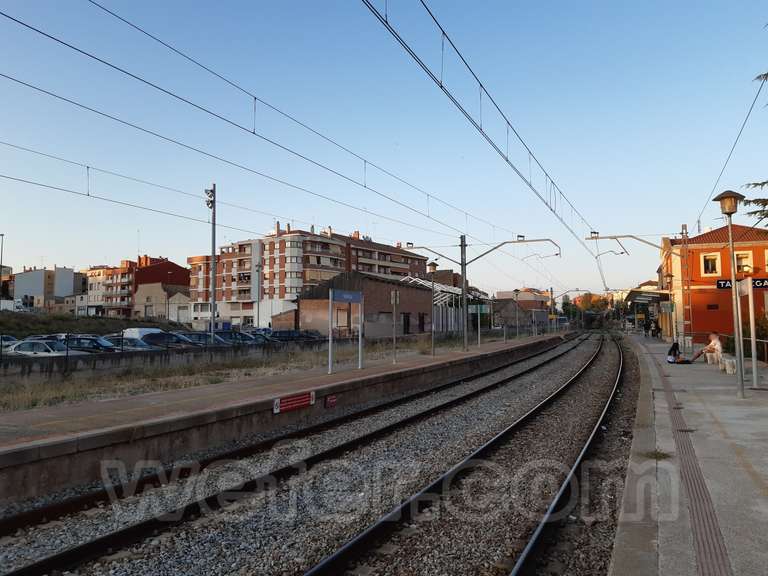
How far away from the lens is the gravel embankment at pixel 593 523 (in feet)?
15.1

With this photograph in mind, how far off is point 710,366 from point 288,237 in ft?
211

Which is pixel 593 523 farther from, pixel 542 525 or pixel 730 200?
pixel 730 200

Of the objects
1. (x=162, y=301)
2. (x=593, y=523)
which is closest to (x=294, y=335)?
(x=593, y=523)

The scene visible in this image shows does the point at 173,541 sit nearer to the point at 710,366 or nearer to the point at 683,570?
the point at 683,570

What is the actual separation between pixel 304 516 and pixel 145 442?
3235 mm

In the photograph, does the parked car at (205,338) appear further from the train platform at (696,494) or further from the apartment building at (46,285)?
the apartment building at (46,285)

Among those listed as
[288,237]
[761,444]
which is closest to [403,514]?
[761,444]

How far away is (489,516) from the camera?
5.70 meters

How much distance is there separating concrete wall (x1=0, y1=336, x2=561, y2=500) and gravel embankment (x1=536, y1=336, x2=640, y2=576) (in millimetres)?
5331

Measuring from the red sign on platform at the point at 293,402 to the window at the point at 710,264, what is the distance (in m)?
43.1

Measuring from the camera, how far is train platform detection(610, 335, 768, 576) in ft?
13.8

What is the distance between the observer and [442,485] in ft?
21.8

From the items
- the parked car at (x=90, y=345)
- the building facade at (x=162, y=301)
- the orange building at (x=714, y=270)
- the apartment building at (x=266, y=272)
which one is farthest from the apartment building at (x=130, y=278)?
the orange building at (x=714, y=270)

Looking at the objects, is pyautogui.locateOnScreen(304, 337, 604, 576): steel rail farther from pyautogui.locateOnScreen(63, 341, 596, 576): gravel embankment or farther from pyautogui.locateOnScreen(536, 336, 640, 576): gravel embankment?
pyautogui.locateOnScreen(536, 336, 640, 576): gravel embankment
